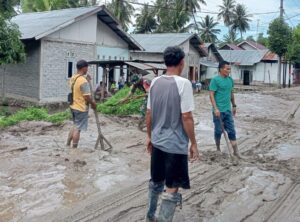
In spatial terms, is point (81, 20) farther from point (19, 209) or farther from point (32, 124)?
point (19, 209)

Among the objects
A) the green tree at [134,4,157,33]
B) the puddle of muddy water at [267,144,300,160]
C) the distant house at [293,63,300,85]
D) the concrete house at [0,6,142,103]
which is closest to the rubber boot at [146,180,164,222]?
the puddle of muddy water at [267,144,300,160]

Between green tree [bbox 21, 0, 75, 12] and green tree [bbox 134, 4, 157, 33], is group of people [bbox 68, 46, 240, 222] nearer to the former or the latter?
green tree [bbox 21, 0, 75, 12]

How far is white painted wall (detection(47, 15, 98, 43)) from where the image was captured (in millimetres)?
18828

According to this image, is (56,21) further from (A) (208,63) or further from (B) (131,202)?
(A) (208,63)

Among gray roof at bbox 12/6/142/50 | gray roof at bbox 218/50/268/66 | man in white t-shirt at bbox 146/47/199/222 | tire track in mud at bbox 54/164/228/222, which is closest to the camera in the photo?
man in white t-shirt at bbox 146/47/199/222

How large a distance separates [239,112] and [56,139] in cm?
855

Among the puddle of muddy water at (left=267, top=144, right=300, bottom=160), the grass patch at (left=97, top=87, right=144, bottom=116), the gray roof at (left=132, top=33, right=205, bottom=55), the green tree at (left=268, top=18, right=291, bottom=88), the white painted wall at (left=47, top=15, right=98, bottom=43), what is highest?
the green tree at (left=268, top=18, right=291, bottom=88)

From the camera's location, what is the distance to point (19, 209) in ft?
15.5

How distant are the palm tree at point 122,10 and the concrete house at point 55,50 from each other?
16.9 metres

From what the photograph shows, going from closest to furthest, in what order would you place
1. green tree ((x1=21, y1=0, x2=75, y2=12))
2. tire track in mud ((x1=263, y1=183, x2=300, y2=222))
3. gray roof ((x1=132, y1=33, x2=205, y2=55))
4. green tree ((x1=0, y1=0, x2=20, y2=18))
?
tire track in mud ((x1=263, y1=183, x2=300, y2=222)), green tree ((x1=0, y1=0, x2=20, y2=18)), green tree ((x1=21, y1=0, x2=75, y2=12)), gray roof ((x1=132, y1=33, x2=205, y2=55))

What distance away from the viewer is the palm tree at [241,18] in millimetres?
62250

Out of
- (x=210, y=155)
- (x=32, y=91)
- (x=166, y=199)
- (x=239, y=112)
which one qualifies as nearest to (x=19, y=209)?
(x=166, y=199)

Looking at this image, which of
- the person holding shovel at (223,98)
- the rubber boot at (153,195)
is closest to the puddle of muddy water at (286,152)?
the person holding shovel at (223,98)

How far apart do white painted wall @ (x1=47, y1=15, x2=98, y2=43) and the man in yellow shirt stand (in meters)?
11.8
